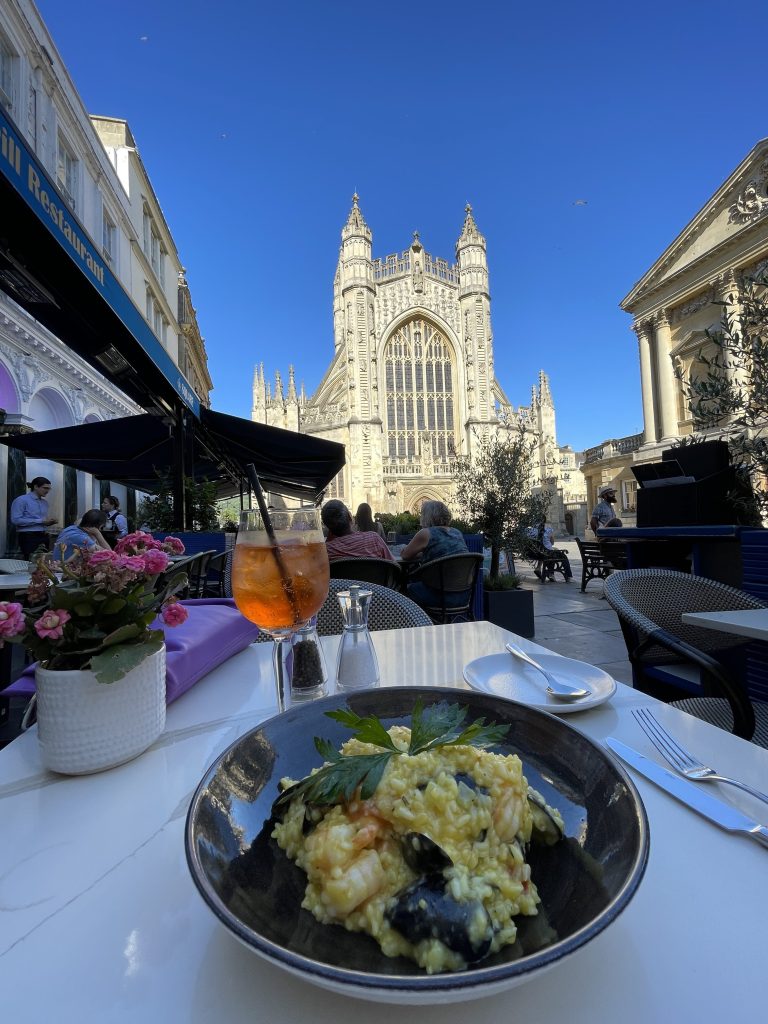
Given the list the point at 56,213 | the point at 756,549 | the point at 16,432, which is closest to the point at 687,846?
the point at 756,549

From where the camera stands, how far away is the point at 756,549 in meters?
1.86

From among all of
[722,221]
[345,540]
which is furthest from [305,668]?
[722,221]

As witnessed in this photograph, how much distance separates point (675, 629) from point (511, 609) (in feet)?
9.62

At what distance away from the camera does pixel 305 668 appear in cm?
86

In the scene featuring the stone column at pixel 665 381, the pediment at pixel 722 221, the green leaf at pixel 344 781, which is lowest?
the green leaf at pixel 344 781

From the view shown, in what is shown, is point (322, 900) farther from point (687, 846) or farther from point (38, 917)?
point (687, 846)

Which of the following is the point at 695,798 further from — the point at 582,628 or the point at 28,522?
the point at 28,522

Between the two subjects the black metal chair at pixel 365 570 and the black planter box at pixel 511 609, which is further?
the black planter box at pixel 511 609

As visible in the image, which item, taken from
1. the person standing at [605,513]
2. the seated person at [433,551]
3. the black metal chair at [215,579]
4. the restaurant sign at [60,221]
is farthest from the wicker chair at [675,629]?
the person standing at [605,513]

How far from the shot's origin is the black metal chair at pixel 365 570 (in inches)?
112

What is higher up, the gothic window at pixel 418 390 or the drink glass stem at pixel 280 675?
the gothic window at pixel 418 390

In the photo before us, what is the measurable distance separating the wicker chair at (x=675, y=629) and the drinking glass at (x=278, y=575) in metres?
1.14

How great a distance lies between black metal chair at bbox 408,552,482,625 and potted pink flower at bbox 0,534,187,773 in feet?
9.37

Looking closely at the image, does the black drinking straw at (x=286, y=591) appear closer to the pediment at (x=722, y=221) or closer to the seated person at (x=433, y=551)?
the seated person at (x=433, y=551)
